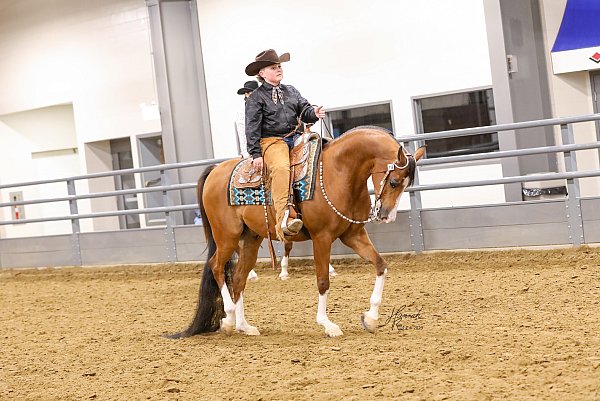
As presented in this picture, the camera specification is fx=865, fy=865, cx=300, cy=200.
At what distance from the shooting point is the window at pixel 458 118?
11.8 m

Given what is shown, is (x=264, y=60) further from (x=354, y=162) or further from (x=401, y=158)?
(x=401, y=158)

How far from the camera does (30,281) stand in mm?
12383

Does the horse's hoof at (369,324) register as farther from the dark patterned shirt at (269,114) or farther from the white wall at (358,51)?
the white wall at (358,51)

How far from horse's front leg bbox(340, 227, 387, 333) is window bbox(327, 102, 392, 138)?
21.7 ft

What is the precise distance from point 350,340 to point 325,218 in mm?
914

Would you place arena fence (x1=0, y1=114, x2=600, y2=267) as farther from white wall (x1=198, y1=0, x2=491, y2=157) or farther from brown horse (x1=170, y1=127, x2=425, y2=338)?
brown horse (x1=170, y1=127, x2=425, y2=338)

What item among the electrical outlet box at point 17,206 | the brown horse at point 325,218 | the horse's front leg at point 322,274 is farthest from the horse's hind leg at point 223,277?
the electrical outlet box at point 17,206

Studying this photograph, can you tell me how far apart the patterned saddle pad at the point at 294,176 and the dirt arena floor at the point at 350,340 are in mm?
1019

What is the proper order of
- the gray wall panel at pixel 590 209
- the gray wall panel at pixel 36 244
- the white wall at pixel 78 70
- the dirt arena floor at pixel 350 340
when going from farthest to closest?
the white wall at pixel 78 70 → the gray wall panel at pixel 36 244 → the gray wall panel at pixel 590 209 → the dirt arena floor at pixel 350 340

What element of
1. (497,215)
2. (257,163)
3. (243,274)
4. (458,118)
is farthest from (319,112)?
(458,118)

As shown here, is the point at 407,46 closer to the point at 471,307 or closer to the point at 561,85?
the point at 561,85

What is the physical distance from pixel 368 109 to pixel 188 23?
3.75 m

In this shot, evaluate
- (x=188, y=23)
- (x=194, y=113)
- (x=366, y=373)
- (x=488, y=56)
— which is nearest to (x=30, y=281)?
(x=194, y=113)

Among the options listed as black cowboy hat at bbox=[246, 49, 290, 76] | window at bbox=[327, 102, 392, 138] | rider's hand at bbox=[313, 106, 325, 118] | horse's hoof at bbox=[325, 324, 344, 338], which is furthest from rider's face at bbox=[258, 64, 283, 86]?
window at bbox=[327, 102, 392, 138]
